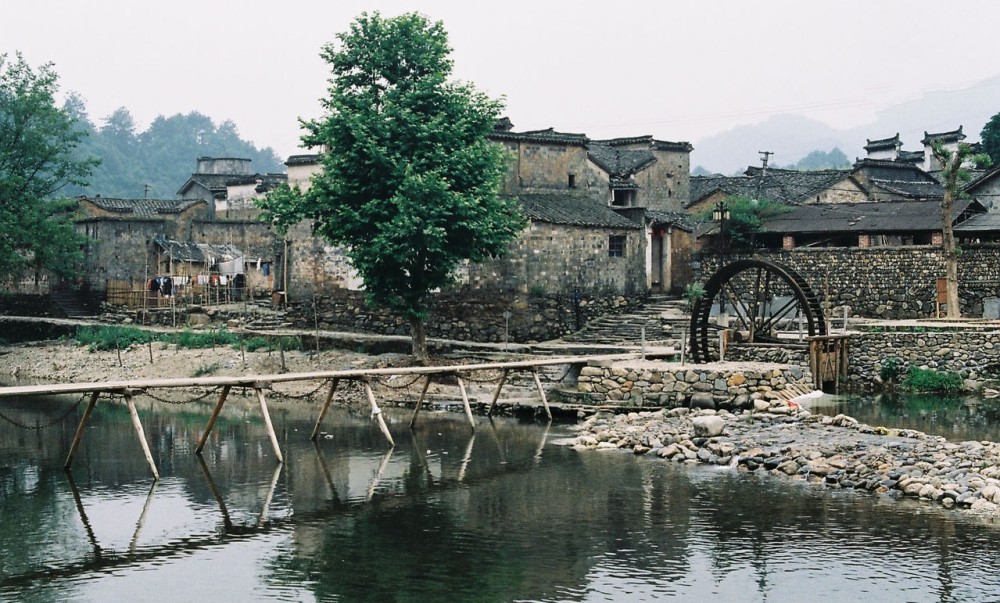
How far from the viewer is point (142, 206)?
53531 mm

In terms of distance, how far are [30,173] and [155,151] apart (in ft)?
236

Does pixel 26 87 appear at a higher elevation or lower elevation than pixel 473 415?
higher

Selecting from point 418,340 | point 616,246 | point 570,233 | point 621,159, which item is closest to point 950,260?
point 616,246

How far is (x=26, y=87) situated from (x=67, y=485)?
2888cm

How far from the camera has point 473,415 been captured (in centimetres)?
2806

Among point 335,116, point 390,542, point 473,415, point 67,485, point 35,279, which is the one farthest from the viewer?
point 35,279

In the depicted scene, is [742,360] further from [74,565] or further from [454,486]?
[74,565]

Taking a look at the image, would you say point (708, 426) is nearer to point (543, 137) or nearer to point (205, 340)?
point (543, 137)

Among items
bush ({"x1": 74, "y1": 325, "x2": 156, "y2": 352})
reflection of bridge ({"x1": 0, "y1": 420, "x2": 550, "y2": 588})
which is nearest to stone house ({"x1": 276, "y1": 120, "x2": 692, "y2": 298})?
bush ({"x1": 74, "y1": 325, "x2": 156, "y2": 352})

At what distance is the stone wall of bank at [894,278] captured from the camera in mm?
36562

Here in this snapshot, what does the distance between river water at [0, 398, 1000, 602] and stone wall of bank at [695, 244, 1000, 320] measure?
13.7 m

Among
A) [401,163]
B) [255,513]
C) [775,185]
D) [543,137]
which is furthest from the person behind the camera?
[775,185]

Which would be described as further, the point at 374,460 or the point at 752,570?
the point at 374,460

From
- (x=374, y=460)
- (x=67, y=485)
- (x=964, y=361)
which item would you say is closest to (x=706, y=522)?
(x=374, y=460)
